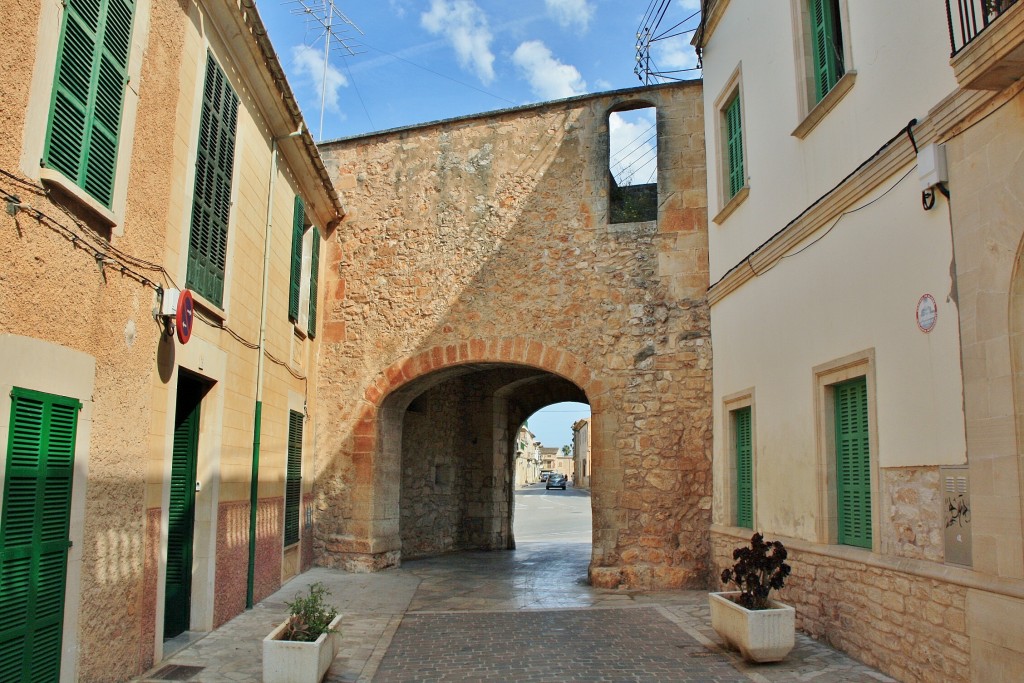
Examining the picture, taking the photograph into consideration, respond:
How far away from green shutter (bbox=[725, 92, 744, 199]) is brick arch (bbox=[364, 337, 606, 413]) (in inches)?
117

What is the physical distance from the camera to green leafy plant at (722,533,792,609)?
20.0ft

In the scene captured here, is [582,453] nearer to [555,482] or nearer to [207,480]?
[555,482]

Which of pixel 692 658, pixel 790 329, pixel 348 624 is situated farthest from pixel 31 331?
pixel 790 329

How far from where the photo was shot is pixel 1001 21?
413cm

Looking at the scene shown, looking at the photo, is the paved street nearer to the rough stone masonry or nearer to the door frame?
the door frame

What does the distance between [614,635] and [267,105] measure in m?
6.56

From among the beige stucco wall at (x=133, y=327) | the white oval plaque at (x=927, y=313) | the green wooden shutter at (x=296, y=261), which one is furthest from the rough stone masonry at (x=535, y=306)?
the white oval plaque at (x=927, y=313)

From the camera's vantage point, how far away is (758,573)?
6.28 m

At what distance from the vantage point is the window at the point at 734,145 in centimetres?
932

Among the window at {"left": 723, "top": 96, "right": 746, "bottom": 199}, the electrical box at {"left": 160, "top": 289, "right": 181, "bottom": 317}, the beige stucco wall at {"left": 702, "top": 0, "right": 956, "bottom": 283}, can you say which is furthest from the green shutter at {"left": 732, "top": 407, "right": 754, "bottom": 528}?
the electrical box at {"left": 160, "top": 289, "right": 181, "bottom": 317}

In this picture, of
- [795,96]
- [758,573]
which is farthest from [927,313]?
[795,96]

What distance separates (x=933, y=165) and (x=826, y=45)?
2467 mm

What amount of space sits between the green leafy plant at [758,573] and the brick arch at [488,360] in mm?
4162

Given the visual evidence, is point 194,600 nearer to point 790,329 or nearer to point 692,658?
point 692,658
